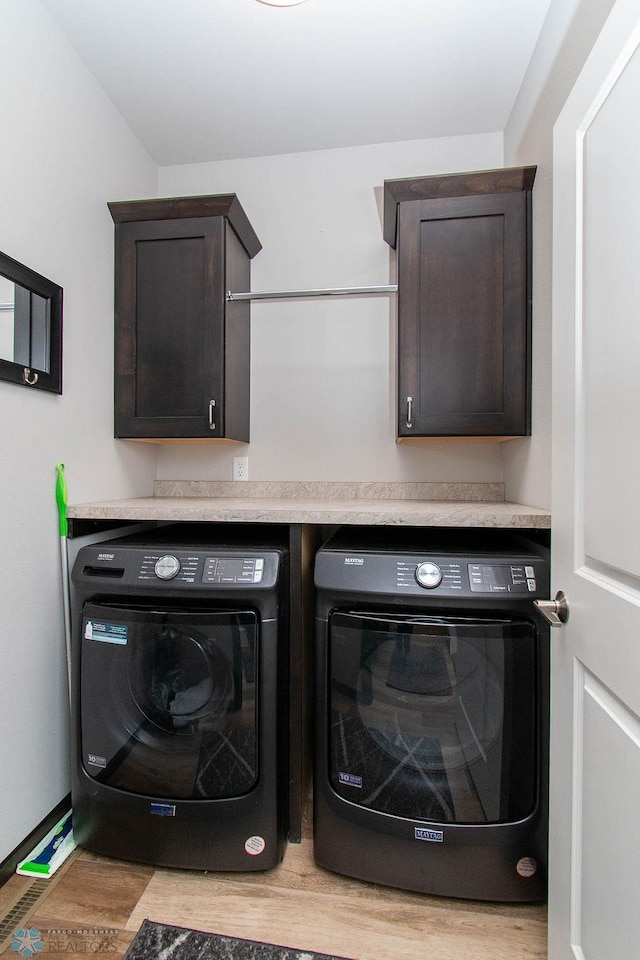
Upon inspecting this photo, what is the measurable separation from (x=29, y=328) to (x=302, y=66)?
1.38 m

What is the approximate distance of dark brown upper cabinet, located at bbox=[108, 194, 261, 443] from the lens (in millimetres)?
1836

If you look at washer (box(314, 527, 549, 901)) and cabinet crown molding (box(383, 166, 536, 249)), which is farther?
cabinet crown molding (box(383, 166, 536, 249))

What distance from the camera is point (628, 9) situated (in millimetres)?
744

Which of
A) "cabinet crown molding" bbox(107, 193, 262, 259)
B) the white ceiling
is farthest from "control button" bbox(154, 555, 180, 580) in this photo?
the white ceiling

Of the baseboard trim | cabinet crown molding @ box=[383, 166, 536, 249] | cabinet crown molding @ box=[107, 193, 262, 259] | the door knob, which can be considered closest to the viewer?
the door knob

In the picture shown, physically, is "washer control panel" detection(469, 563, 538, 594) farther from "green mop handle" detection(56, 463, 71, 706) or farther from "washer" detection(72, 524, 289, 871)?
"green mop handle" detection(56, 463, 71, 706)

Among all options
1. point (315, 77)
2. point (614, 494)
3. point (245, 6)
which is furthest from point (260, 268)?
point (614, 494)

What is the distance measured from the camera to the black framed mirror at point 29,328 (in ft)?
4.34

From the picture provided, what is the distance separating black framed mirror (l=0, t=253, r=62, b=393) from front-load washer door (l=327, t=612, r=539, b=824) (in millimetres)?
1167

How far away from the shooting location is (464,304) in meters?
1.71

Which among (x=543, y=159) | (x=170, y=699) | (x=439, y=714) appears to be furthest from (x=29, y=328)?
(x=543, y=159)

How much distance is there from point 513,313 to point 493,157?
3.05 ft

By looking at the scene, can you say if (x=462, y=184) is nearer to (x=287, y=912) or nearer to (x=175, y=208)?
(x=175, y=208)

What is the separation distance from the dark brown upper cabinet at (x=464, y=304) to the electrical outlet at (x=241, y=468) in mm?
846
